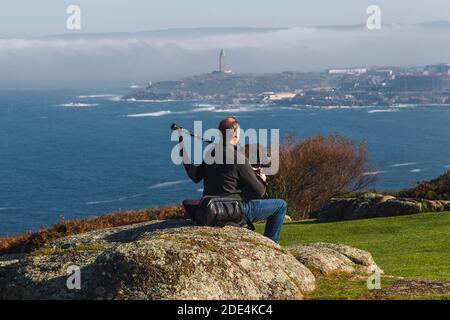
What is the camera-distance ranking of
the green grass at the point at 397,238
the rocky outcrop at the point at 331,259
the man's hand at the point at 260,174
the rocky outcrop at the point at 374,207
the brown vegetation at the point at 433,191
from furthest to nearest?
the brown vegetation at the point at 433,191 < the rocky outcrop at the point at 374,207 < the green grass at the point at 397,238 < the man's hand at the point at 260,174 < the rocky outcrop at the point at 331,259

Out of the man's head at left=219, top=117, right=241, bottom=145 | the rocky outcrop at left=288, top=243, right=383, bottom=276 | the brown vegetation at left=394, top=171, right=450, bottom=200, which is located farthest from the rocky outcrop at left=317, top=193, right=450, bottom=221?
the man's head at left=219, top=117, right=241, bottom=145

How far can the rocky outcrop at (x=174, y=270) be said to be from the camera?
29.3ft

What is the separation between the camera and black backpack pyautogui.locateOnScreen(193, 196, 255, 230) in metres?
11.5

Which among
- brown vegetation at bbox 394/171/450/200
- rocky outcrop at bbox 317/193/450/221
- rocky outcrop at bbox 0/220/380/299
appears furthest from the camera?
brown vegetation at bbox 394/171/450/200

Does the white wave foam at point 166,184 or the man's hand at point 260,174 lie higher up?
the man's hand at point 260,174

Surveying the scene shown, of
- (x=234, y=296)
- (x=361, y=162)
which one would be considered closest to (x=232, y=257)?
(x=234, y=296)

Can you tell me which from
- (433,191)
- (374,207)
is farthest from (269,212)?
(433,191)

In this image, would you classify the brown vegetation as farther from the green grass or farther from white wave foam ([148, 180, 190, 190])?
white wave foam ([148, 180, 190, 190])

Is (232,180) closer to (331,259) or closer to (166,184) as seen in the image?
(331,259)

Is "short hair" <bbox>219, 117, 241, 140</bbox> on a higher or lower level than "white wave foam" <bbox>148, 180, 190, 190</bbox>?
higher

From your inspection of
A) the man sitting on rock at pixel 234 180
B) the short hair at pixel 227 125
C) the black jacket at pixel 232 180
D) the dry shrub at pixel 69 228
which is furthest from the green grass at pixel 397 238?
the dry shrub at pixel 69 228

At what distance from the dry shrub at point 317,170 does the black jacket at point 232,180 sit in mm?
27012

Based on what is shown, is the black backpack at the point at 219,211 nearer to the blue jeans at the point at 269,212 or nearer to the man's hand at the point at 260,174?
the blue jeans at the point at 269,212
